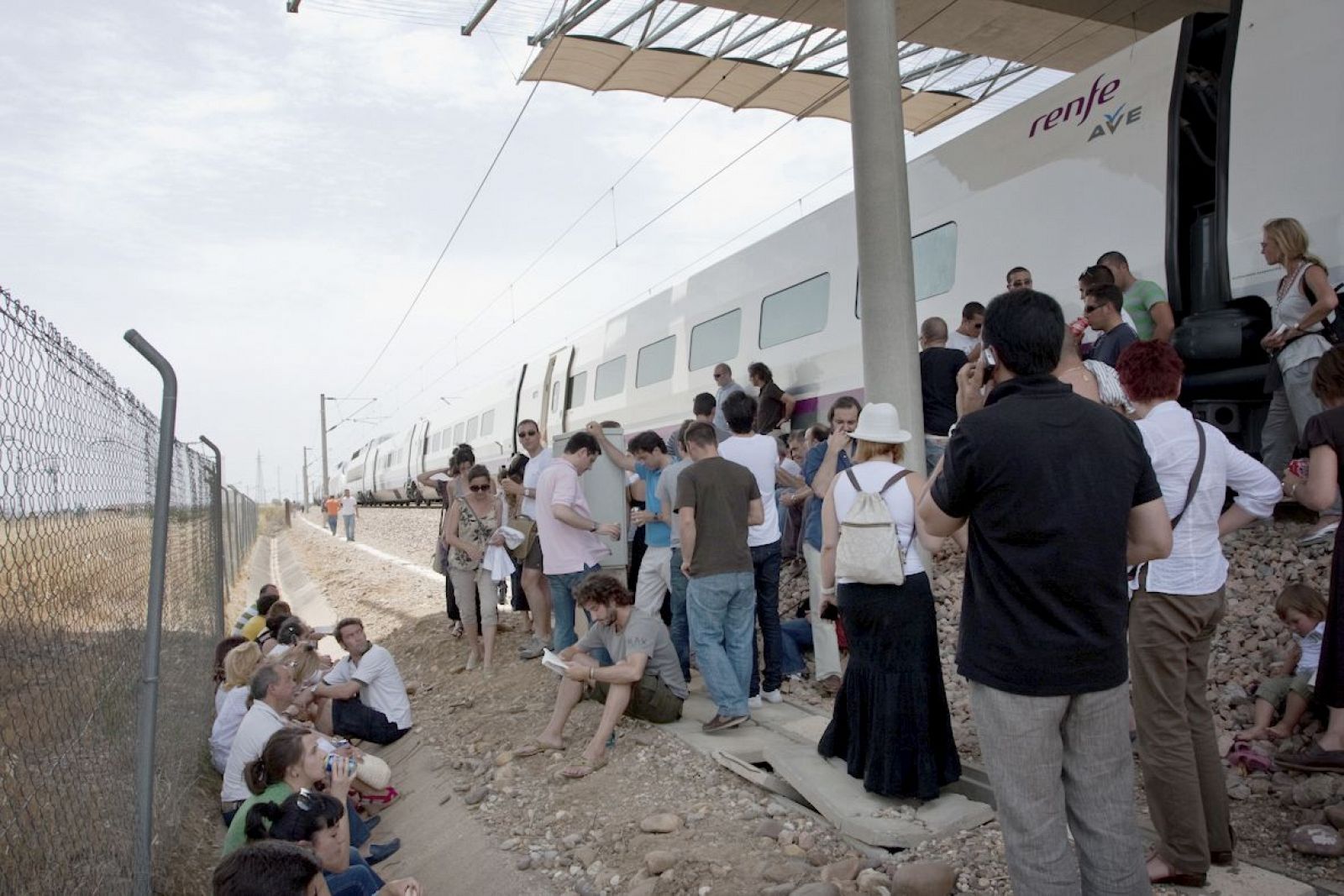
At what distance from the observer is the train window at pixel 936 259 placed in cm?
894

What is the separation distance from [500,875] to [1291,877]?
11.0ft

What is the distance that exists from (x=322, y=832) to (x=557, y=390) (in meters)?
16.0

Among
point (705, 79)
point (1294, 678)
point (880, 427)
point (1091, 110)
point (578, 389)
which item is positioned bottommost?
point (1294, 678)

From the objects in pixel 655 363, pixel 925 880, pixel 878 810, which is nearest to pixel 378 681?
pixel 878 810

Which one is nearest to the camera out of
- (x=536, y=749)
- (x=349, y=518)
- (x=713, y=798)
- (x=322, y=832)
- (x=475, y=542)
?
(x=322, y=832)

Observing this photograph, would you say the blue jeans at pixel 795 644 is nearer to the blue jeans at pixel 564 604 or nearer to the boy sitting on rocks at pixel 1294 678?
the blue jeans at pixel 564 604

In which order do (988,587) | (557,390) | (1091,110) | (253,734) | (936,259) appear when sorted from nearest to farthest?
(988,587)
(253,734)
(1091,110)
(936,259)
(557,390)

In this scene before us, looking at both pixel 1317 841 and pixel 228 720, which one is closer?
pixel 1317 841

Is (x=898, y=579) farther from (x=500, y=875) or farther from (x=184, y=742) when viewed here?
(x=184, y=742)

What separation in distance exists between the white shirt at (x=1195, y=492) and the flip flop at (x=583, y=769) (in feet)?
10.8

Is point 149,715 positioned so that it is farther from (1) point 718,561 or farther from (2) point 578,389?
(2) point 578,389

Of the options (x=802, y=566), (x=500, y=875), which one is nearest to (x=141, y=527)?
(x=500, y=875)

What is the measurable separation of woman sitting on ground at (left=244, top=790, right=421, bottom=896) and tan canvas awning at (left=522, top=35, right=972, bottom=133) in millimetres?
15948

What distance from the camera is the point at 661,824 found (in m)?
4.77
